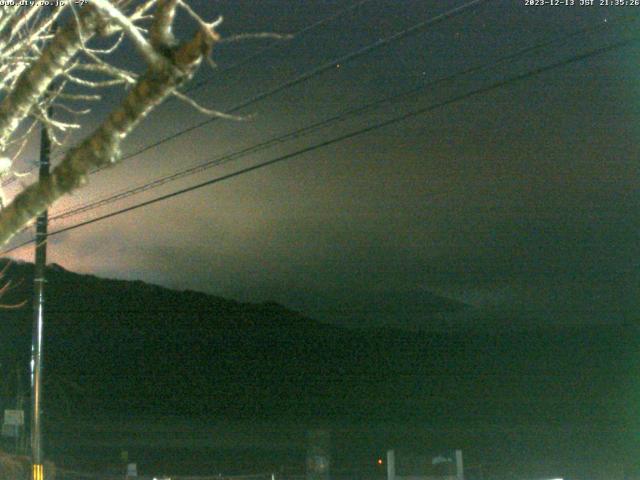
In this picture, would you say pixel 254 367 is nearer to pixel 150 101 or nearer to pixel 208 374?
pixel 208 374

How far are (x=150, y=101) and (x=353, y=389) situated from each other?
175ft

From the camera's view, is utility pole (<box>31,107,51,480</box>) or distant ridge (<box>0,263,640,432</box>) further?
distant ridge (<box>0,263,640,432</box>)

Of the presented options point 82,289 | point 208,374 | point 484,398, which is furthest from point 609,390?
point 82,289

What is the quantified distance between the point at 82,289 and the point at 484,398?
4379 centimetres

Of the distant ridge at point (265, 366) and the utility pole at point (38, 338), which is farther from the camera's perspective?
the distant ridge at point (265, 366)

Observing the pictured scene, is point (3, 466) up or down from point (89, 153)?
down

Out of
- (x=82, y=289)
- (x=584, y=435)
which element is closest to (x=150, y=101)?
(x=584, y=435)

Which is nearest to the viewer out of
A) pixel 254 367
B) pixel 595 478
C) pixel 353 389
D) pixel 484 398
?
pixel 595 478

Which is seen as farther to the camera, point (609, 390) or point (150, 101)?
point (609, 390)

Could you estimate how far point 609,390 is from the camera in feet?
137

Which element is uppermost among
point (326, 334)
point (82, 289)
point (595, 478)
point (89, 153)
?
point (82, 289)

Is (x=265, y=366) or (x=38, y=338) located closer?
(x=38, y=338)

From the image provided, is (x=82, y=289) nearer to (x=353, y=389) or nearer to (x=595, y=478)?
(x=353, y=389)

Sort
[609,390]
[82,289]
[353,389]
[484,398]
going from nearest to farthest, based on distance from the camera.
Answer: [609,390] < [484,398] < [353,389] < [82,289]
